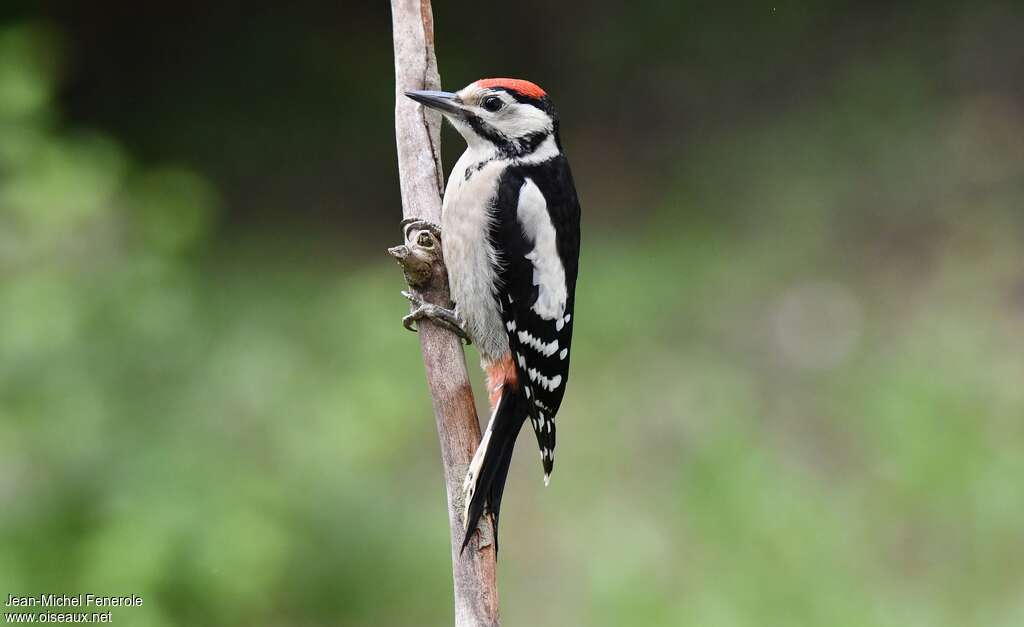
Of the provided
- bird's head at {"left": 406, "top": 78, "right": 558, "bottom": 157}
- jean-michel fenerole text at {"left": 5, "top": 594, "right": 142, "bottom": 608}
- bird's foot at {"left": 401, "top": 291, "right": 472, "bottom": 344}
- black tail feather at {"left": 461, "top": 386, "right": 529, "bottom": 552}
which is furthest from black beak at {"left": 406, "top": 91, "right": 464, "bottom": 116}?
jean-michel fenerole text at {"left": 5, "top": 594, "right": 142, "bottom": 608}

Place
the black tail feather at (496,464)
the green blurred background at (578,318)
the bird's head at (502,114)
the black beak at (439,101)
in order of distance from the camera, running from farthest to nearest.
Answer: the green blurred background at (578,318)
the bird's head at (502,114)
the black beak at (439,101)
the black tail feather at (496,464)

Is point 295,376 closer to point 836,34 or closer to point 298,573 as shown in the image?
point 298,573

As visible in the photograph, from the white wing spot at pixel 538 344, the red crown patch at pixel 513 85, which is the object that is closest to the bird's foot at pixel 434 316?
the white wing spot at pixel 538 344

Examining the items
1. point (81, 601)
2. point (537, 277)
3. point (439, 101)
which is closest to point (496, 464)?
point (537, 277)

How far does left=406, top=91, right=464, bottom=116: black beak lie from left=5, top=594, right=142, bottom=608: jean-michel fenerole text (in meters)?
1.82

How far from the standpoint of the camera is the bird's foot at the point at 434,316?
2521mm

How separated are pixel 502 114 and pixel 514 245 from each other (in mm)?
300

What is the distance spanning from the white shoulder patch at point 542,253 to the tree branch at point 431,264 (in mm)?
201

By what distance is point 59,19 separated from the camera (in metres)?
6.05

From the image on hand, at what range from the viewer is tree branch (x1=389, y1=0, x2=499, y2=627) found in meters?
2.35

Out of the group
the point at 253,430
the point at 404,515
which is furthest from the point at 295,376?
the point at 404,515

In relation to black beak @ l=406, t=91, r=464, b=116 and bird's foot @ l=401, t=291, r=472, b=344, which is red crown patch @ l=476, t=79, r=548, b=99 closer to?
black beak @ l=406, t=91, r=464, b=116

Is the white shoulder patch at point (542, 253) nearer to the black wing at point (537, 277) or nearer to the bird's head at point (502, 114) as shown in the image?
the black wing at point (537, 277)

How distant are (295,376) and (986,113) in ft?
12.8
